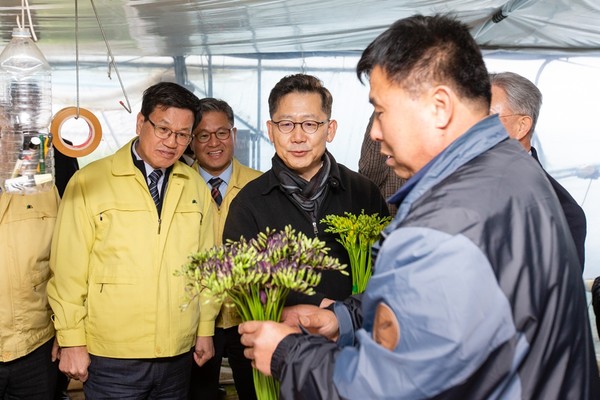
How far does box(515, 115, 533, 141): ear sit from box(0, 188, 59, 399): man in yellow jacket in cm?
197

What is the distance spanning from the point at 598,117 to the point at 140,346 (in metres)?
4.82

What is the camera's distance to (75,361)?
2557 millimetres

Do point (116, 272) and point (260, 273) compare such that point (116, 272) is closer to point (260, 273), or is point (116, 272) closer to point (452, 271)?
point (260, 273)

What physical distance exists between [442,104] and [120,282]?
1647 millimetres

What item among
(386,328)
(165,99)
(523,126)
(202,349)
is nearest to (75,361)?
(202,349)

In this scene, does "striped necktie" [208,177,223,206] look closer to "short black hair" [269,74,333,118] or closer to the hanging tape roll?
"short black hair" [269,74,333,118]

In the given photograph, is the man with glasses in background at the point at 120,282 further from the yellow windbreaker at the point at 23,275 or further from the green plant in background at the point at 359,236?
the green plant in background at the point at 359,236

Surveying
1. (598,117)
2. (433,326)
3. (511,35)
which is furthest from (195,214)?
(598,117)

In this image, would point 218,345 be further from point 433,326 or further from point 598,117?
point 598,117

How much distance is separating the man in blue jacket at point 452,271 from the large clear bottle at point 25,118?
0.89 meters

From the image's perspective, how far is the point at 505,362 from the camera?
1202 mm

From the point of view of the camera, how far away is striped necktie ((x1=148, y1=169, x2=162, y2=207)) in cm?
270

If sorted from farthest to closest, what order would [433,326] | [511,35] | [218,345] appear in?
[511,35]
[218,345]
[433,326]

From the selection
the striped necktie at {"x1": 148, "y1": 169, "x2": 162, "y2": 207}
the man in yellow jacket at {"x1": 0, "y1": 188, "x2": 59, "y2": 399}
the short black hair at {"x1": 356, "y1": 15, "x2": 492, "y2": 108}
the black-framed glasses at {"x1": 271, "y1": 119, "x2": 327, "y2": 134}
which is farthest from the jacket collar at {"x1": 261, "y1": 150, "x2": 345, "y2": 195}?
the short black hair at {"x1": 356, "y1": 15, "x2": 492, "y2": 108}
